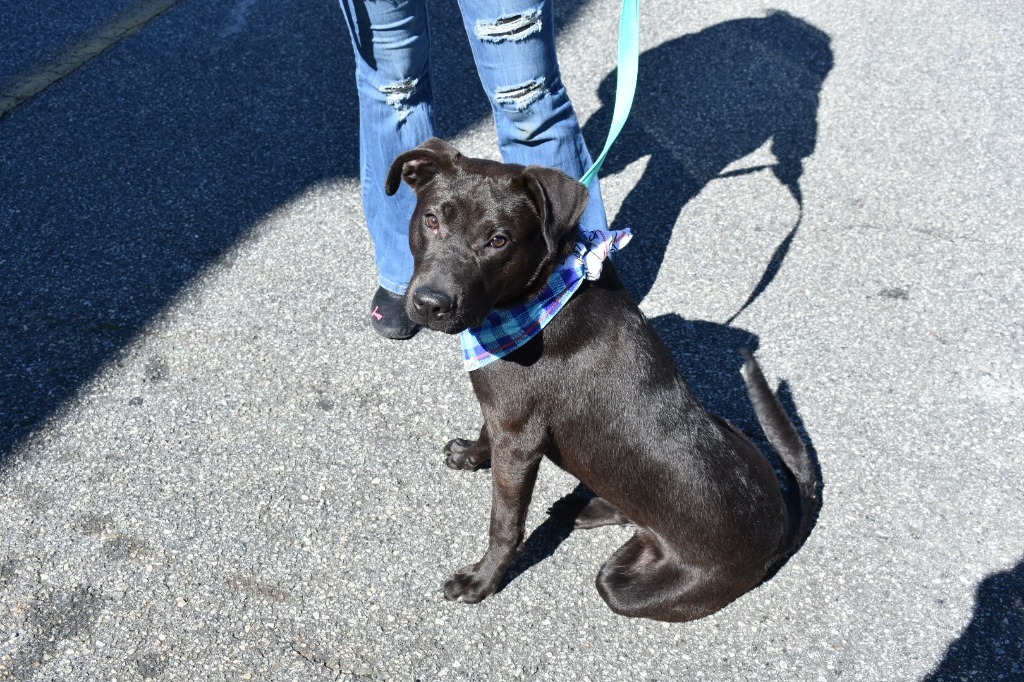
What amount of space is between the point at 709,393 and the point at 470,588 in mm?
1304

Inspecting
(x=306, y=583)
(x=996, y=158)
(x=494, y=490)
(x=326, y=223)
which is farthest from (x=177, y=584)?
(x=996, y=158)

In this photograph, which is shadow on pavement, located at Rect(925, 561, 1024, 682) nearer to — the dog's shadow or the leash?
the dog's shadow

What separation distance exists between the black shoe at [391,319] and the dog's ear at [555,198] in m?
1.33

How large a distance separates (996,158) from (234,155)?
160 inches

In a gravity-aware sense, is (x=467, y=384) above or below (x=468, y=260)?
below

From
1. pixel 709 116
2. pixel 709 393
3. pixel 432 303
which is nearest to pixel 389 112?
pixel 432 303

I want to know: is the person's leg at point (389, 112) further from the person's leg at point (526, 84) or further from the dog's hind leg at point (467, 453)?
the dog's hind leg at point (467, 453)

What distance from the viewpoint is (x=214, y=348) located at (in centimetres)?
372

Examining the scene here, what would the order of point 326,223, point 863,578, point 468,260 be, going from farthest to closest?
1. point 326,223
2. point 863,578
3. point 468,260

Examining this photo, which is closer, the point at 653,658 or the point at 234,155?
the point at 653,658

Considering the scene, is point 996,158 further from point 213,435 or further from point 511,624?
point 213,435

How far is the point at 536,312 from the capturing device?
102 inches

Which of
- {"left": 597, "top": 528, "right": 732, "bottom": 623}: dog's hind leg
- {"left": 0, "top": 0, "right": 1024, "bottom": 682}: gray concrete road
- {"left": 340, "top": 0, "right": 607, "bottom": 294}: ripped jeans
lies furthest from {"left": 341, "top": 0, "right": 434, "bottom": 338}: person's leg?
{"left": 597, "top": 528, "right": 732, "bottom": 623}: dog's hind leg

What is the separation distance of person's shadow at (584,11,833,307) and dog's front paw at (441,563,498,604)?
63.4 inches
